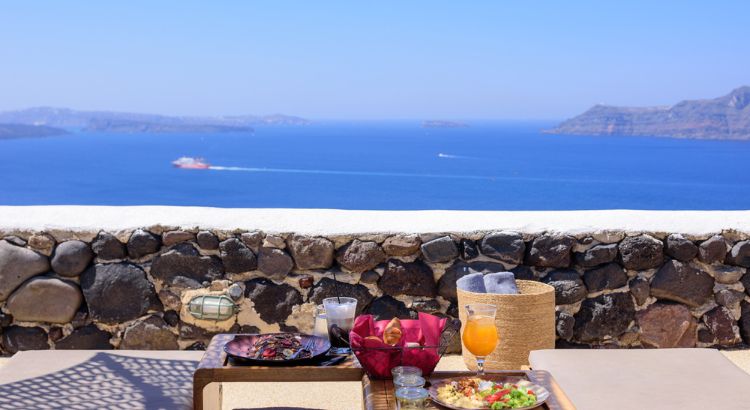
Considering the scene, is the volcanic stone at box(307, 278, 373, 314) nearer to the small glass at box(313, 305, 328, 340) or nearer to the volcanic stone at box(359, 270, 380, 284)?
the volcanic stone at box(359, 270, 380, 284)

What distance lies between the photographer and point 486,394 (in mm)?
2121

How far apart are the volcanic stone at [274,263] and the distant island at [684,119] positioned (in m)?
72.0

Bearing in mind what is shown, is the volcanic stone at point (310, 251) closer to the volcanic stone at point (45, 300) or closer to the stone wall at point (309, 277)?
the stone wall at point (309, 277)

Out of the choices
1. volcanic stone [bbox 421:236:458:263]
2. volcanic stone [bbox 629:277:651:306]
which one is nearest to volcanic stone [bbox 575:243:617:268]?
volcanic stone [bbox 629:277:651:306]

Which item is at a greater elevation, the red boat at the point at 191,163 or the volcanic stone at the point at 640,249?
the volcanic stone at the point at 640,249

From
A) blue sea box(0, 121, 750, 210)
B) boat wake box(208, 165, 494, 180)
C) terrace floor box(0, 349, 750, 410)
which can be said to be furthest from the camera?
boat wake box(208, 165, 494, 180)

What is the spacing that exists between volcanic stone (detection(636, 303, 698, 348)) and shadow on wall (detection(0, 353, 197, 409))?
2199 mm

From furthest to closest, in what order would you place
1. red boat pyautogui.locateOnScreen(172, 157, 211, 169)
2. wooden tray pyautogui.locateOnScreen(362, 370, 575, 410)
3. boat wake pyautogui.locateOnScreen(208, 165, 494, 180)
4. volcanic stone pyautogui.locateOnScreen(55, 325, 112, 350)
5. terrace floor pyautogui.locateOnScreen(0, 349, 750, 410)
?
red boat pyautogui.locateOnScreen(172, 157, 211, 169) → boat wake pyautogui.locateOnScreen(208, 165, 494, 180) → volcanic stone pyautogui.locateOnScreen(55, 325, 112, 350) → terrace floor pyautogui.locateOnScreen(0, 349, 750, 410) → wooden tray pyautogui.locateOnScreen(362, 370, 575, 410)

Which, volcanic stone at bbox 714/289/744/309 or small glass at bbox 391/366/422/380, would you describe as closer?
small glass at bbox 391/366/422/380

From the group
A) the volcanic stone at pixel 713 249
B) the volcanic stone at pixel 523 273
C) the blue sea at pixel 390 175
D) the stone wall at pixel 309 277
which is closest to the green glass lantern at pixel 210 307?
the stone wall at pixel 309 277

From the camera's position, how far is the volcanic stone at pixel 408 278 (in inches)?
150

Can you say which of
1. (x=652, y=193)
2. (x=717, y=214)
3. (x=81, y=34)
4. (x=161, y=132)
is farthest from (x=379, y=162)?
(x=717, y=214)

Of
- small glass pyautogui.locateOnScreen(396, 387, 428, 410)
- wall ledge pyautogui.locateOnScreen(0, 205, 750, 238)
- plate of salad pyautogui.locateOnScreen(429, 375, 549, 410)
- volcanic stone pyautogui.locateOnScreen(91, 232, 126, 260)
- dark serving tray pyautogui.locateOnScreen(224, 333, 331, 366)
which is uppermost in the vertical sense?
wall ledge pyautogui.locateOnScreen(0, 205, 750, 238)

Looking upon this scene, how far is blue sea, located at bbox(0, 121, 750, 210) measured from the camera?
54.2 meters
